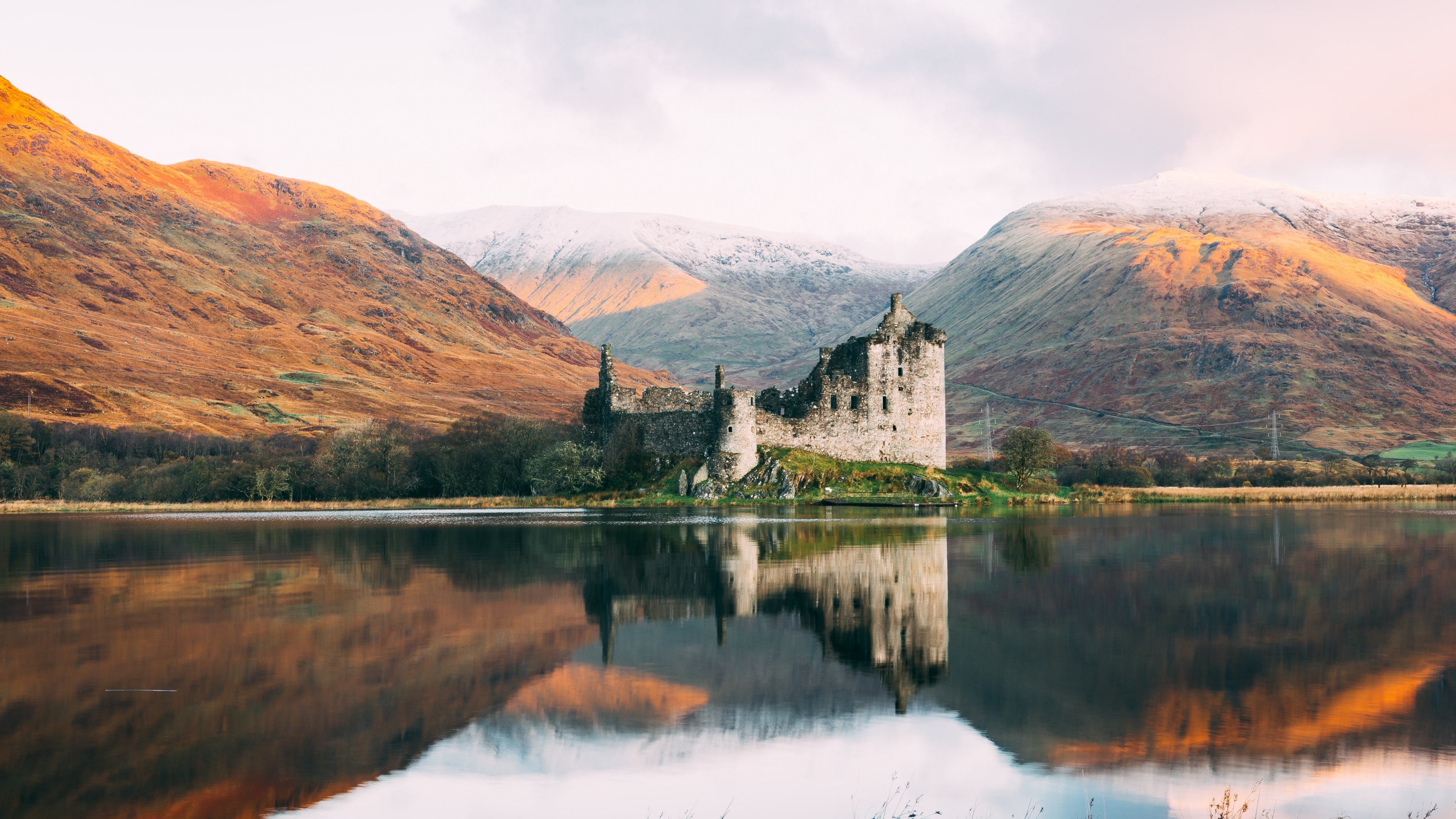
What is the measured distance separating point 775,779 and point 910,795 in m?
1.38

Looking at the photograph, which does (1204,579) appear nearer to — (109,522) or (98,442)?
(109,522)

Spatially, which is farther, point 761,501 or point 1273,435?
point 1273,435

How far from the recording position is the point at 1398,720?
11633 millimetres

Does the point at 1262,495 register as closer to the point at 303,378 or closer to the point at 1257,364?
the point at 1257,364

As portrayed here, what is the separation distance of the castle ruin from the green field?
8012cm

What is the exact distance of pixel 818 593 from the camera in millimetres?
21312

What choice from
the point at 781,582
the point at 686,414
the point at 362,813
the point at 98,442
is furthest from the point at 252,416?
the point at 362,813

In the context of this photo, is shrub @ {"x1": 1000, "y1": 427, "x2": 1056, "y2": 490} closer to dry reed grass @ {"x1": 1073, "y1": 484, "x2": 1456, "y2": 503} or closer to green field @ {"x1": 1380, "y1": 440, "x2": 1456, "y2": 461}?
dry reed grass @ {"x1": 1073, "y1": 484, "x2": 1456, "y2": 503}

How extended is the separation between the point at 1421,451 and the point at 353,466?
120m

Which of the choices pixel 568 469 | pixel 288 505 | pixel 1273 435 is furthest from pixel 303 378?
pixel 1273 435

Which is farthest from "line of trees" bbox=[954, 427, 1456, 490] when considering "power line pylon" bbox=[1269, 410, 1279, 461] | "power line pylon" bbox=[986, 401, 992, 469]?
"power line pylon" bbox=[1269, 410, 1279, 461]

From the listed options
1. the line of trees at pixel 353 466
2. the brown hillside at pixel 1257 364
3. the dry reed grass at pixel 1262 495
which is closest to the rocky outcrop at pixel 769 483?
the line of trees at pixel 353 466

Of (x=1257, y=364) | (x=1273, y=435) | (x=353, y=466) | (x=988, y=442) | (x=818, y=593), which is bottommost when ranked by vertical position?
(x=818, y=593)

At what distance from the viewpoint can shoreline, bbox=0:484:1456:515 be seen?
2275 inches
